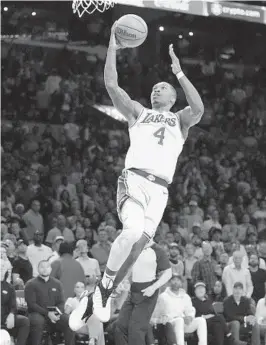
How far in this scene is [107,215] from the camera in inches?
724

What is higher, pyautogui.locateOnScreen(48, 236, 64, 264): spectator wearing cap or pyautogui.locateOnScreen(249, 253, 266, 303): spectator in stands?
pyautogui.locateOnScreen(48, 236, 64, 264): spectator wearing cap

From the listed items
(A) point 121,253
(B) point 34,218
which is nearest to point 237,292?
(B) point 34,218

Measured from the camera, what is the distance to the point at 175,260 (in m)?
16.3

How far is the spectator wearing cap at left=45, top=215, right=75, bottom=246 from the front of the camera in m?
17.0

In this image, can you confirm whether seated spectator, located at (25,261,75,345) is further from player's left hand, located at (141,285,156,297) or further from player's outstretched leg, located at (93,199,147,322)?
player's outstretched leg, located at (93,199,147,322)

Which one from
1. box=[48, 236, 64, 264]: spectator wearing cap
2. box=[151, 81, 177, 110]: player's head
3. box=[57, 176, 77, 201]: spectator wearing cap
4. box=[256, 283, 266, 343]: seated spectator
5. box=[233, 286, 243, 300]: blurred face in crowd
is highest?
box=[151, 81, 177, 110]: player's head

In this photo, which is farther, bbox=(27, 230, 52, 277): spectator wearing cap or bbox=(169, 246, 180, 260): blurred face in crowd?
bbox=(169, 246, 180, 260): blurred face in crowd

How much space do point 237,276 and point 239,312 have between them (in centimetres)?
96

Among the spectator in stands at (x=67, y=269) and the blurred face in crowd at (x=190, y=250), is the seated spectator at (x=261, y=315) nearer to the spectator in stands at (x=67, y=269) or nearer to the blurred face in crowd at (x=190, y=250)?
the blurred face in crowd at (x=190, y=250)

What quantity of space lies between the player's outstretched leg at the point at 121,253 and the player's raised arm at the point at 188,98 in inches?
44.7

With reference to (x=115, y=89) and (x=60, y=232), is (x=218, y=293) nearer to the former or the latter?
(x=60, y=232)

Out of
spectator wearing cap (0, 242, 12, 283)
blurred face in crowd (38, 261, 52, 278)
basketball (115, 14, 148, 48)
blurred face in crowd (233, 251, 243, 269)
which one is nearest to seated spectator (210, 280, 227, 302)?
blurred face in crowd (233, 251, 243, 269)

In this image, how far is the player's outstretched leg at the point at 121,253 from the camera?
916 centimetres

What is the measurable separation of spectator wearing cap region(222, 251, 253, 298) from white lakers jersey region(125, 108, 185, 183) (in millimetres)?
6931
